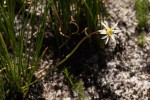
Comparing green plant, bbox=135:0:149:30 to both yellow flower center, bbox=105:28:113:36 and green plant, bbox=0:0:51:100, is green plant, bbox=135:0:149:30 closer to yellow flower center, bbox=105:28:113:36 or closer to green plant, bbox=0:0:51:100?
yellow flower center, bbox=105:28:113:36

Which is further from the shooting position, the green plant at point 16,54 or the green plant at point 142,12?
the green plant at point 142,12

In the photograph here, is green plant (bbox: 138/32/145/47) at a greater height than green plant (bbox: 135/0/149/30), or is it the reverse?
green plant (bbox: 135/0/149/30)

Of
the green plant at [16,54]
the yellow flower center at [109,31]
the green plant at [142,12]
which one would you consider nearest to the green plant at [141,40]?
the green plant at [142,12]

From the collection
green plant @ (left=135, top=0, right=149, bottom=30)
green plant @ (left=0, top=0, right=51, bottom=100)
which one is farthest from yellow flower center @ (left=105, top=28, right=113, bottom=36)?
green plant @ (left=135, top=0, right=149, bottom=30)

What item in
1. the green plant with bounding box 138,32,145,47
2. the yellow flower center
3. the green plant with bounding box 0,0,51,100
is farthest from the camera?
the green plant with bounding box 138,32,145,47

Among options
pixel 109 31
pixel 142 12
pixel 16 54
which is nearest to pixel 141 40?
pixel 142 12

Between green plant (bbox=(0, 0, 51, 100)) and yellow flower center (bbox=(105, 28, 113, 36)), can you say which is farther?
yellow flower center (bbox=(105, 28, 113, 36))

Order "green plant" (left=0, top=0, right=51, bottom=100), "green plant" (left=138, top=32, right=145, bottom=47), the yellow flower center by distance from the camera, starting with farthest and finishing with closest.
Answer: "green plant" (left=138, top=32, right=145, bottom=47) < the yellow flower center < "green plant" (left=0, top=0, right=51, bottom=100)

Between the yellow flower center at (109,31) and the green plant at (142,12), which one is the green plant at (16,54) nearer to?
the yellow flower center at (109,31)
